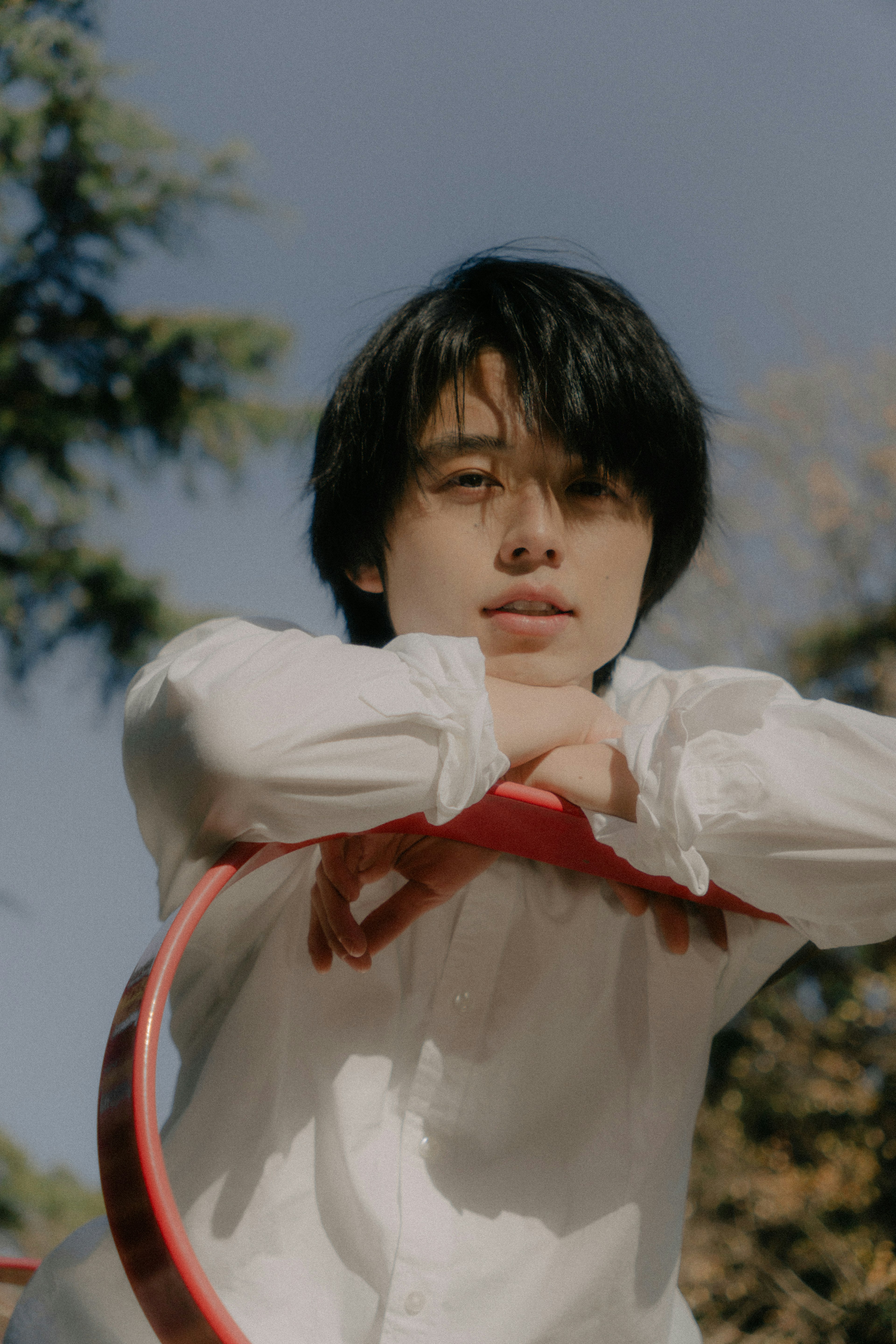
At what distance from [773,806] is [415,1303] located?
1.42ft

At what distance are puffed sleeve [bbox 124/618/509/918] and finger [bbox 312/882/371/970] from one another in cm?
12

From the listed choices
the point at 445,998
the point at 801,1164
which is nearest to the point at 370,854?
the point at 445,998

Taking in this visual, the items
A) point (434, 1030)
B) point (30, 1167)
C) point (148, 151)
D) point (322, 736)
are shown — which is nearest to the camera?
point (322, 736)

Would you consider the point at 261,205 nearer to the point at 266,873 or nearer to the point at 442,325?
the point at 442,325

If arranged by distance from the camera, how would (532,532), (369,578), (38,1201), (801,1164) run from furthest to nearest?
(38,1201)
(801,1164)
(369,578)
(532,532)

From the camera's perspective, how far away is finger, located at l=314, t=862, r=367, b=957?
778 mm

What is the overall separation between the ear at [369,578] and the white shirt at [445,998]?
0.77 feet

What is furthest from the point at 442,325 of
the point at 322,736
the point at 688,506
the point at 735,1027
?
the point at 735,1027

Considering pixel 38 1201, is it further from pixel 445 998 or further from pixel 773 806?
pixel 773 806

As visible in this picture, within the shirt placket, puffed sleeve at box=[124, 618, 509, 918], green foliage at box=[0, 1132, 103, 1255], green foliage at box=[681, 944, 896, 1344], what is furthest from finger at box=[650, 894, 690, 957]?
green foliage at box=[0, 1132, 103, 1255]

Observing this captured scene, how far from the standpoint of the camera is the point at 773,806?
2.27ft

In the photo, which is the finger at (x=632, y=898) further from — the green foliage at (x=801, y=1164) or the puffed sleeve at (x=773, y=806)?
the green foliage at (x=801, y=1164)

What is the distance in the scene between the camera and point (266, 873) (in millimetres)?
898

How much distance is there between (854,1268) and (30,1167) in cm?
256
